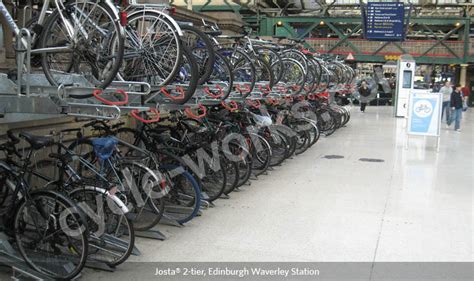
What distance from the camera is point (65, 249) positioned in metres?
3.92

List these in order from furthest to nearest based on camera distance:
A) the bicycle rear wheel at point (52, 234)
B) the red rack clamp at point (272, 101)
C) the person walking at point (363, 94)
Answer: the person walking at point (363, 94), the red rack clamp at point (272, 101), the bicycle rear wheel at point (52, 234)

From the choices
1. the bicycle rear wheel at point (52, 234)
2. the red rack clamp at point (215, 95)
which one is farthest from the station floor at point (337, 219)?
the red rack clamp at point (215, 95)

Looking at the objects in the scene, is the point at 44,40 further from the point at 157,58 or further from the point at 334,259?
the point at 334,259

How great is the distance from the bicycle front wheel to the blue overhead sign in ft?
54.0

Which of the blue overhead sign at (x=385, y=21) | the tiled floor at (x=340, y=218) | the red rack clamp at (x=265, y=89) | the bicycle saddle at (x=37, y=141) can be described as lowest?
the tiled floor at (x=340, y=218)

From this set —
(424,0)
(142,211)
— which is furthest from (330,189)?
(424,0)

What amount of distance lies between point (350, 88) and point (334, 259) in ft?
40.8

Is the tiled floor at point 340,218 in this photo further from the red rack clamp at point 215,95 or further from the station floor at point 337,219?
the red rack clamp at point 215,95

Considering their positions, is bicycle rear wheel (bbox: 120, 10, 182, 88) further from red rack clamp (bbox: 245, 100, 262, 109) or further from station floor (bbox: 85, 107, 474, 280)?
red rack clamp (bbox: 245, 100, 262, 109)

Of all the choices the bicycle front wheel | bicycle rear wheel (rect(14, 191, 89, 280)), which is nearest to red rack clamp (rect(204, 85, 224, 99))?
the bicycle front wheel

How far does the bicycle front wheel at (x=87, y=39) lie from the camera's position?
158 inches

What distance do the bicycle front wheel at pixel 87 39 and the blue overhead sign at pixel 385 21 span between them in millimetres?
16454

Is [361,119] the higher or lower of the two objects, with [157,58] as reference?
lower

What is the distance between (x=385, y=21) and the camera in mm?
18891
